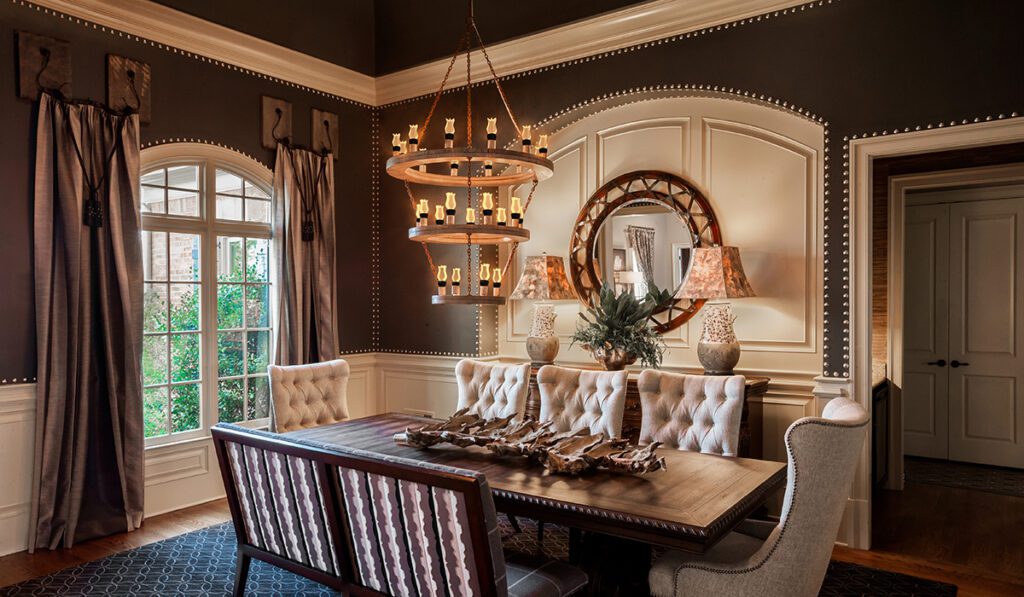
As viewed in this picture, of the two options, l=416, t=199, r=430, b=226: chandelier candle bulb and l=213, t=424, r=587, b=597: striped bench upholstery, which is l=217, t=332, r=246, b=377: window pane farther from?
l=416, t=199, r=430, b=226: chandelier candle bulb

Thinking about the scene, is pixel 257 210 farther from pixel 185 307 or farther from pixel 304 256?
pixel 185 307

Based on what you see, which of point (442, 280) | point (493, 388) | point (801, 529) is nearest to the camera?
point (801, 529)

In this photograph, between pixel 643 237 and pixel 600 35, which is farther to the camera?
pixel 643 237

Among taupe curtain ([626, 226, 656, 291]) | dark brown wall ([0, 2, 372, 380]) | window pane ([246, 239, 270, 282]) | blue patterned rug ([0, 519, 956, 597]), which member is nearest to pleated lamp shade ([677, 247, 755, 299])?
taupe curtain ([626, 226, 656, 291])

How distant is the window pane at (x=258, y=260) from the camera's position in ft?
16.7

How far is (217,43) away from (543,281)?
267 centimetres

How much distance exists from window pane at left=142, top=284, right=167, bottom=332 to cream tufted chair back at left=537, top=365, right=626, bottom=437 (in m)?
2.54

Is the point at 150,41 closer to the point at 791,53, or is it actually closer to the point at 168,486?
the point at 168,486

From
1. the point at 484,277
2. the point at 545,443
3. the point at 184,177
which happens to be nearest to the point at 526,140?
the point at 484,277

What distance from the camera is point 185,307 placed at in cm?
471

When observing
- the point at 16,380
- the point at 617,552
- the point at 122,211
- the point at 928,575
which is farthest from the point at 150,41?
the point at 928,575

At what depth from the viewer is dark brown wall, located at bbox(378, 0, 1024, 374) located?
346 centimetres

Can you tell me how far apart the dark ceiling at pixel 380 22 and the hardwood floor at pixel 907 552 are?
3.21 metres

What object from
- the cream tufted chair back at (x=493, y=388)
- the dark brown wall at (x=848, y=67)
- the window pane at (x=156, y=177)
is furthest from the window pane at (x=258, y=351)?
the dark brown wall at (x=848, y=67)
